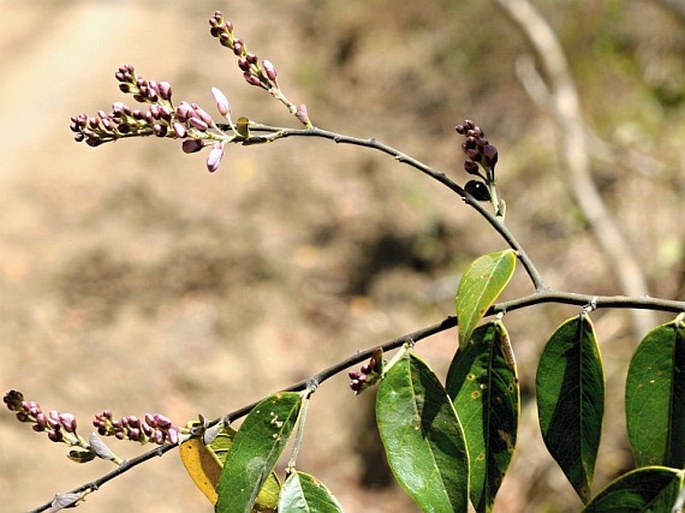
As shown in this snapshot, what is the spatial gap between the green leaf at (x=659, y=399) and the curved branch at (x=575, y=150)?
4.06m

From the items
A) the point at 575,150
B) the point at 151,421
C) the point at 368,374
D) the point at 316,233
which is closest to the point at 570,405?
the point at 368,374

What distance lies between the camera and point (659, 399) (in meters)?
0.91

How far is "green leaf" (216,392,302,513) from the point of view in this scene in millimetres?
885

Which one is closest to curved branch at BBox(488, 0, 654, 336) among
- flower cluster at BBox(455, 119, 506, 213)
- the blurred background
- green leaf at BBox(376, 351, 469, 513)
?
the blurred background

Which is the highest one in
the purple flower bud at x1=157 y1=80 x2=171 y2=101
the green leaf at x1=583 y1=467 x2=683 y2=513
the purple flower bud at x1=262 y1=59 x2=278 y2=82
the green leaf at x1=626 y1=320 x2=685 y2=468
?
the purple flower bud at x1=262 y1=59 x2=278 y2=82

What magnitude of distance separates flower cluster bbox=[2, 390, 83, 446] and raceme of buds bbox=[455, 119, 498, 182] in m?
0.49

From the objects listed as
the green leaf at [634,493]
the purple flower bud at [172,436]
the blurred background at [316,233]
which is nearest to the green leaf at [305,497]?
the purple flower bud at [172,436]

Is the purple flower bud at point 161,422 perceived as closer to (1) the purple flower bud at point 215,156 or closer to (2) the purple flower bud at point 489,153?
(1) the purple flower bud at point 215,156

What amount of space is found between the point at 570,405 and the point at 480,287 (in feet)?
0.50

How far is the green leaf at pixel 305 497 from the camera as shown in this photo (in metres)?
0.87

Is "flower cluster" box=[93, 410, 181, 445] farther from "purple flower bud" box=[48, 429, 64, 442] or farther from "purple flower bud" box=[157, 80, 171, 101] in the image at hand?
"purple flower bud" box=[157, 80, 171, 101]

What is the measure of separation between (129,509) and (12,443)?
2.93 ft

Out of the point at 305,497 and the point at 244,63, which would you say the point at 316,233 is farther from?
the point at 305,497

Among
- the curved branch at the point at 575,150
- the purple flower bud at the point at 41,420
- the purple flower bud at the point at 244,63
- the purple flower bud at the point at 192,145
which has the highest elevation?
the curved branch at the point at 575,150
